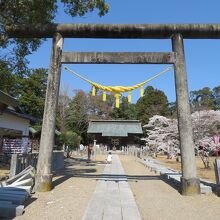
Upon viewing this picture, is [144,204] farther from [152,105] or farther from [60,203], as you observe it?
[152,105]

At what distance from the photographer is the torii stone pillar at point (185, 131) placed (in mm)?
7656

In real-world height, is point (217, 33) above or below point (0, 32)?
below

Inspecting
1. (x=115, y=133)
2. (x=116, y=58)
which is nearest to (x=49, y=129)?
(x=116, y=58)

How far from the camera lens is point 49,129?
8.01 metres

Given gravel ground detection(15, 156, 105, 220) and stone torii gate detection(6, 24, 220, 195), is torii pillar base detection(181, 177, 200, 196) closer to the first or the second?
stone torii gate detection(6, 24, 220, 195)

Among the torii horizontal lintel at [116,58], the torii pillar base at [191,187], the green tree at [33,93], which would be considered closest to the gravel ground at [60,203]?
the torii pillar base at [191,187]

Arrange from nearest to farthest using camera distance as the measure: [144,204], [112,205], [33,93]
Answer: [112,205], [144,204], [33,93]

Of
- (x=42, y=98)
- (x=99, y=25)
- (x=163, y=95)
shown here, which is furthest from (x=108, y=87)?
(x=163, y=95)

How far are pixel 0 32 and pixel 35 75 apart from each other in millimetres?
24249

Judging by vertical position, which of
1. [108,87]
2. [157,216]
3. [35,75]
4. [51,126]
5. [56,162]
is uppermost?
[35,75]

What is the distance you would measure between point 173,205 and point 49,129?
12.9 ft

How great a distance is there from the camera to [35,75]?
3391cm

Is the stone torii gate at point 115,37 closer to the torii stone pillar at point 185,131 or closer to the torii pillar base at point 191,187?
the torii stone pillar at point 185,131

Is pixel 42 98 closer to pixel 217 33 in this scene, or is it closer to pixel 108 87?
pixel 108 87
